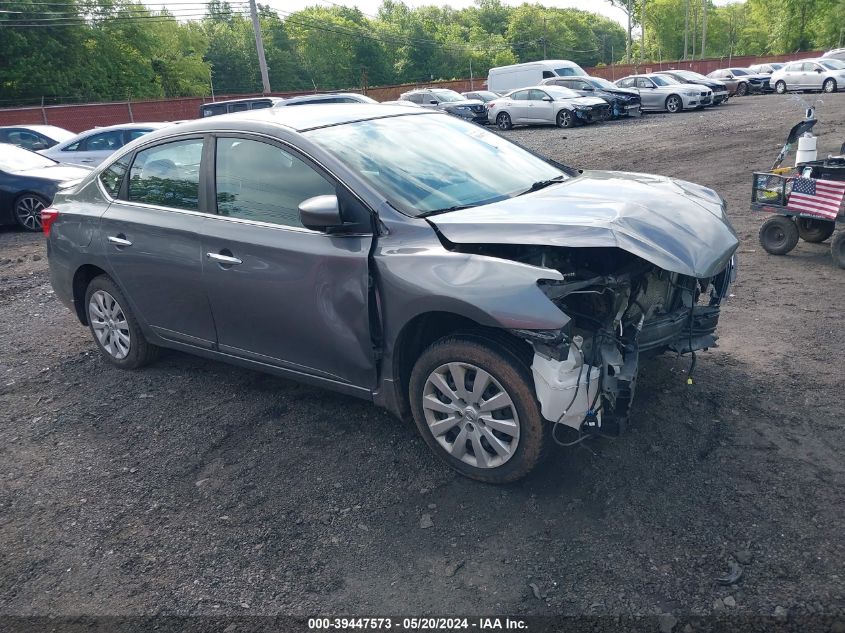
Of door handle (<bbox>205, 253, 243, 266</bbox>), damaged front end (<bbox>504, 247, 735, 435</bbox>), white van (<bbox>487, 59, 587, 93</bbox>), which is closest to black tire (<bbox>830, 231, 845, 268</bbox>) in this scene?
damaged front end (<bbox>504, 247, 735, 435</bbox>)

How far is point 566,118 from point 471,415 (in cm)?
2133

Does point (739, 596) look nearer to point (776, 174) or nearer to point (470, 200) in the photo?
point (470, 200)

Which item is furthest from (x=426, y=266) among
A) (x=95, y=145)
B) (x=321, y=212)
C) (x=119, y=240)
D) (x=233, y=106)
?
(x=233, y=106)

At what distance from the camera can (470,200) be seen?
160 inches

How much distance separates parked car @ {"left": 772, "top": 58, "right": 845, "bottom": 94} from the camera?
32500 millimetres

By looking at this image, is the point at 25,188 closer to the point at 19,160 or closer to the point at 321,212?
the point at 19,160

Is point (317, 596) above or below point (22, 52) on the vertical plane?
below

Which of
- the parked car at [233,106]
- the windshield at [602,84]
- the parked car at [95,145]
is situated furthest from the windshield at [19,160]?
the windshield at [602,84]

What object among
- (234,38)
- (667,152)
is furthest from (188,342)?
(234,38)

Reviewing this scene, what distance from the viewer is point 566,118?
76.5ft

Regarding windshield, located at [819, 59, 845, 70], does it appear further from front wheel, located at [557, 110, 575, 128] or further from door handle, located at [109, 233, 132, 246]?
door handle, located at [109, 233, 132, 246]

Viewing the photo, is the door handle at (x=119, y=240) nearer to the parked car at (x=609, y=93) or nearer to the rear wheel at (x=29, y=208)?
the rear wheel at (x=29, y=208)

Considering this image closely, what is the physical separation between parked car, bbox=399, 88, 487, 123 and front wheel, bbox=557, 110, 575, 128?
3709 mm

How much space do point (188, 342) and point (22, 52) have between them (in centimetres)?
4993
